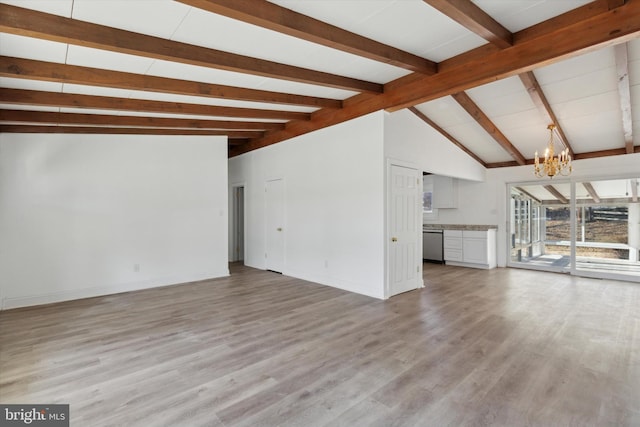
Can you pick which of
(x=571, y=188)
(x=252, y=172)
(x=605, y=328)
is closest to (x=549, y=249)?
(x=571, y=188)

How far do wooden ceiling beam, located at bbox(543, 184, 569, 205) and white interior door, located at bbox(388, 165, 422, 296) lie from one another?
3661mm

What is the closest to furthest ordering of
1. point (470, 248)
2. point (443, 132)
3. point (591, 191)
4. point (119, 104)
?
point (119, 104) → point (443, 132) → point (591, 191) → point (470, 248)

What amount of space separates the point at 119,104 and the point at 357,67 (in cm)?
293

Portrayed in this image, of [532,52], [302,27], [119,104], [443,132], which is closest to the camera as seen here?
[302,27]

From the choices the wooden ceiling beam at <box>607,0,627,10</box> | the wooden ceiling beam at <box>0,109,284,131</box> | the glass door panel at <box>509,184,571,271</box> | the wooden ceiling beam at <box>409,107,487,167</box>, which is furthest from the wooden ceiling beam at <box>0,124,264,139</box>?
the glass door panel at <box>509,184,571,271</box>

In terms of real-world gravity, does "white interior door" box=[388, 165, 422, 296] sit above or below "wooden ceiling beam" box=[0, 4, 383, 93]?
below

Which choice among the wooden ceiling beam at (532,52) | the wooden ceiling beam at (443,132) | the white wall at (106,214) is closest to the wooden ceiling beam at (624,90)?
the wooden ceiling beam at (532,52)

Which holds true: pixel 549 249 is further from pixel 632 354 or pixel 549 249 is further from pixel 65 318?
pixel 65 318

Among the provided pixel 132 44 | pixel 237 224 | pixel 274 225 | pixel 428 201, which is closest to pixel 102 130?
pixel 132 44

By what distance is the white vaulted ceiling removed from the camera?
2.45 metres

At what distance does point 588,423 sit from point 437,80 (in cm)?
339

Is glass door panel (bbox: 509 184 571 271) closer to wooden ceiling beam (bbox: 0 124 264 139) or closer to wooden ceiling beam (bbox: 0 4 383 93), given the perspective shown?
wooden ceiling beam (bbox: 0 4 383 93)

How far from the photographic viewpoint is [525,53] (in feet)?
10.0
